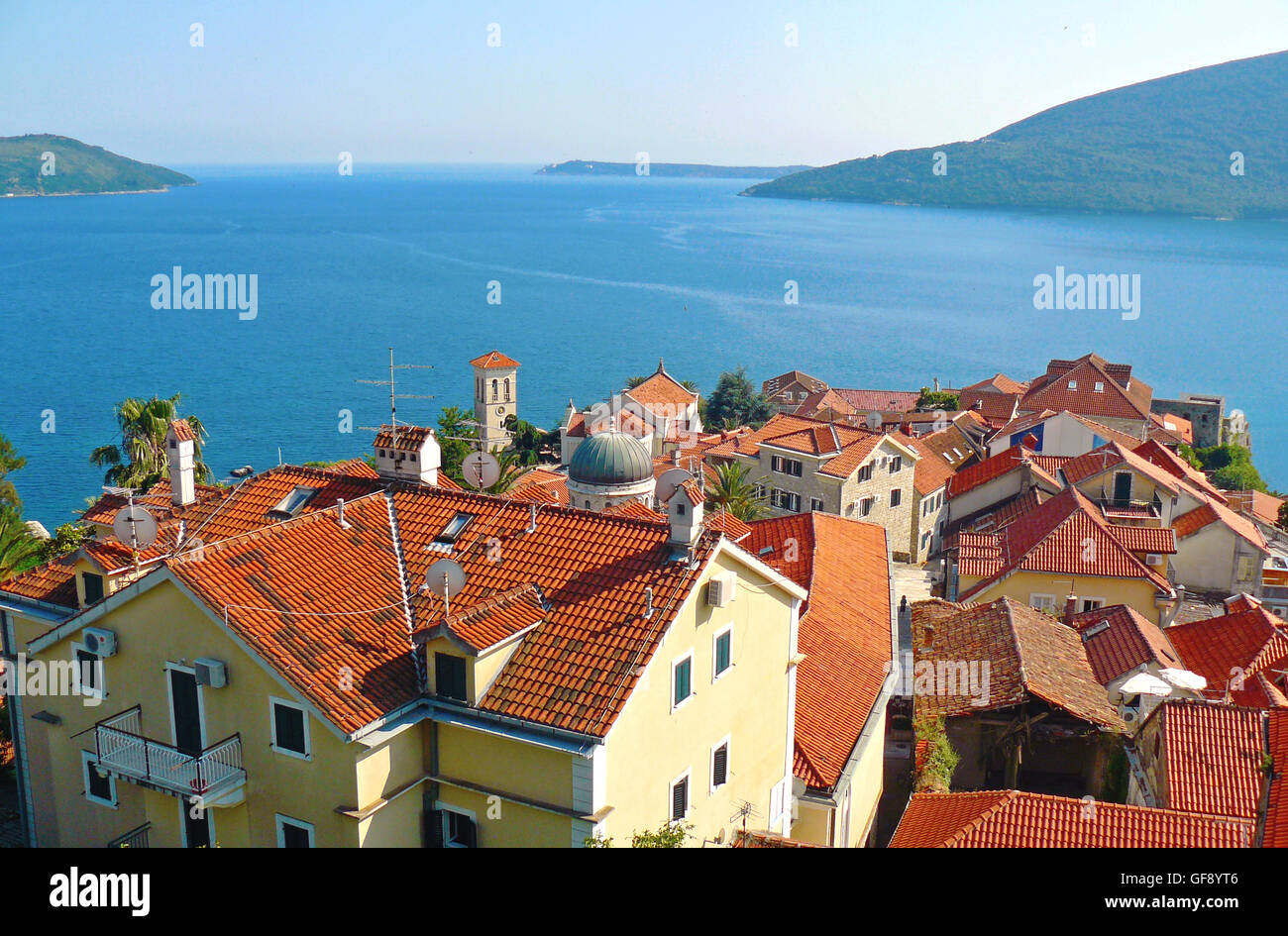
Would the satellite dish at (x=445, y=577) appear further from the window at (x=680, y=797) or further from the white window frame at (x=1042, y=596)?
the white window frame at (x=1042, y=596)

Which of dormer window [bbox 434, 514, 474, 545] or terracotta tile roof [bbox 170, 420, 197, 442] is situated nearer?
dormer window [bbox 434, 514, 474, 545]

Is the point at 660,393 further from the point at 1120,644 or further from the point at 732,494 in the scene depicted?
the point at 1120,644

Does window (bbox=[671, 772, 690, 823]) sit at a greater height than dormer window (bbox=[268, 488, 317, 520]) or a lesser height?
lesser

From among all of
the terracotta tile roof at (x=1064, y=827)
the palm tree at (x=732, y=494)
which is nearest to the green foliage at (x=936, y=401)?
the palm tree at (x=732, y=494)

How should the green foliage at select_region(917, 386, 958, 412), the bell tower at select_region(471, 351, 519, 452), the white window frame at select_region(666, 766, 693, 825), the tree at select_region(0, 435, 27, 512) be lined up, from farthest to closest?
the bell tower at select_region(471, 351, 519, 452), the green foliage at select_region(917, 386, 958, 412), the tree at select_region(0, 435, 27, 512), the white window frame at select_region(666, 766, 693, 825)

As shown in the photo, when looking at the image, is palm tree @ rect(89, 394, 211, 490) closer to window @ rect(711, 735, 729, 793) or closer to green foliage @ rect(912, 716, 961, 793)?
green foliage @ rect(912, 716, 961, 793)

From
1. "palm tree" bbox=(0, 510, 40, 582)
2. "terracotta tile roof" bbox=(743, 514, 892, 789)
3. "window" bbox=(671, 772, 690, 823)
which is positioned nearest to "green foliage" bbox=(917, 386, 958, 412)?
"terracotta tile roof" bbox=(743, 514, 892, 789)
